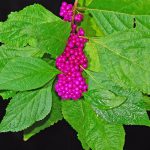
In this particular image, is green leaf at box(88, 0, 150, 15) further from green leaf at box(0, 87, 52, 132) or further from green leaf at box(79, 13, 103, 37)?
green leaf at box(0, 87, 52, 132)

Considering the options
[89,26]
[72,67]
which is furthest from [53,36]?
[89,26]

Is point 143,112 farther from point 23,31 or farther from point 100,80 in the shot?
point 23,31

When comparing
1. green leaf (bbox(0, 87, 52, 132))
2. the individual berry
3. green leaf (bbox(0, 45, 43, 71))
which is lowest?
green leaf (bbox(0, 87, 52, 132))

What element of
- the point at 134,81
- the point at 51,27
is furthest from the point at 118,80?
the point at 51,27

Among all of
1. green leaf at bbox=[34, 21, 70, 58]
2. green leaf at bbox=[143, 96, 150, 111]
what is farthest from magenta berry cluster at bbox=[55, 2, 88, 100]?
green leaf at bbox=[143, 96, 150, 111]

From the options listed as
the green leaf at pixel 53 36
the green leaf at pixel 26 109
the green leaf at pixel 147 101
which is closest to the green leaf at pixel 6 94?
the green leaf at pixel 26 109

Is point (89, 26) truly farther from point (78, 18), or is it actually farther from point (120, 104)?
point (120, 104)
